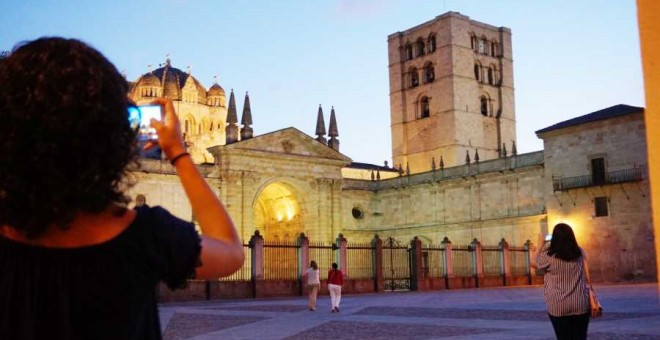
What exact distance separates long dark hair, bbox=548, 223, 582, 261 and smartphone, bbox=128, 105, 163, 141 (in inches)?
191

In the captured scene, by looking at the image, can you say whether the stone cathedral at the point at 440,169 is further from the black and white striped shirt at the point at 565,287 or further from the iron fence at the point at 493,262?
the black and white striped shirt at the point at 565,287

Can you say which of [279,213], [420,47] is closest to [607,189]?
[279,213]

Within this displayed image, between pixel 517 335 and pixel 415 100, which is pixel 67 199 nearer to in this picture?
pixel 517 335

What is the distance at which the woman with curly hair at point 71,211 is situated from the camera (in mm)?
1644

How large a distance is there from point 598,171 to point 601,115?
2989mm

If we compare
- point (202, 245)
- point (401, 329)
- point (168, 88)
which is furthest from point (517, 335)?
point (168, 88)

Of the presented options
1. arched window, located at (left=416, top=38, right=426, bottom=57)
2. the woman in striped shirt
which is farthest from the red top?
arched window, located at (left=416, top=38, right=426, bottom=57)

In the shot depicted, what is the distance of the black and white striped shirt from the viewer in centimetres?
599

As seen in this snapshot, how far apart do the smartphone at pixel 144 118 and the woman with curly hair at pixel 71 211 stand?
0.03 meters

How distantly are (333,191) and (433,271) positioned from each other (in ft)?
35.9

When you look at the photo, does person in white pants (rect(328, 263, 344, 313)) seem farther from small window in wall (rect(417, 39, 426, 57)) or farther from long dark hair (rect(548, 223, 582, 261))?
small window in wall (rect(417, 39, 426, 57))

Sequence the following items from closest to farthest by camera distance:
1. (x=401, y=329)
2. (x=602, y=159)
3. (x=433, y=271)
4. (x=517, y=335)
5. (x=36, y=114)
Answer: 1. (x=36, y=114)
2. (x=517, y=335)
3. (x=401, y=329)
4. (x=602, y=159)
5. (x=433, y=271)

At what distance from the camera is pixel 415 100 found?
66.3 m

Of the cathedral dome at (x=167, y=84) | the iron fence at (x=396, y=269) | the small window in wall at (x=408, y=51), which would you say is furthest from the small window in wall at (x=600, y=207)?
the cathedral dome at (x=167, y=84)
